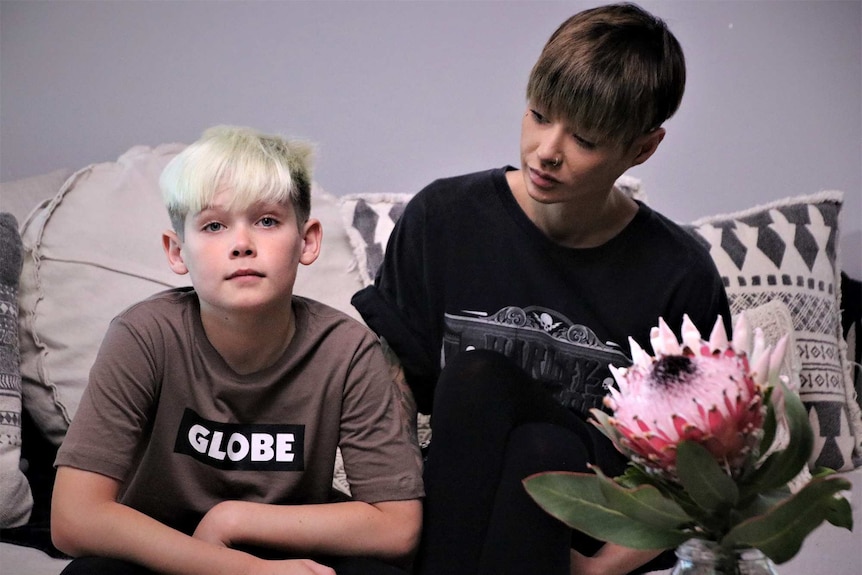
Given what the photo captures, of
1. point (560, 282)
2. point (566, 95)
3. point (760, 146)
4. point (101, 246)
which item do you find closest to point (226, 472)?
point (560, 282)

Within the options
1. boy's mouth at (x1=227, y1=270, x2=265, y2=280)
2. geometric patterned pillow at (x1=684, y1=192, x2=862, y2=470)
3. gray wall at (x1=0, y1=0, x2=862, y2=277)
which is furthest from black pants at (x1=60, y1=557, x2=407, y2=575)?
gray wall at (x1=0, y1=0, x2=862, y2=277)

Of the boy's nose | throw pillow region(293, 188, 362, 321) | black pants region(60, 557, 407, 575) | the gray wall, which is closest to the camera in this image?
black pants region(60, 557, 407, 575)

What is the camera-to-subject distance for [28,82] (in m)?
2.01

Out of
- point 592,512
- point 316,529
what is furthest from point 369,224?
point 592,512

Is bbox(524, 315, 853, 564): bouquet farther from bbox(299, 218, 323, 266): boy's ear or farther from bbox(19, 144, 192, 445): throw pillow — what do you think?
bbox(19, 144, 192, 445): throw pillow

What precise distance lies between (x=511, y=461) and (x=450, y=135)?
116 centimetres

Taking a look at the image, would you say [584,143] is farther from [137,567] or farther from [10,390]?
[10,390]

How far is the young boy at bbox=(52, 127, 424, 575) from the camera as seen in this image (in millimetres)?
1047

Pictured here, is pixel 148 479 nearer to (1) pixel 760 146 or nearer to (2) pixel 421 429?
(2) pixel 421 429

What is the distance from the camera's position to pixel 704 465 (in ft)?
2.23

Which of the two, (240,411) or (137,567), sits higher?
(240,411)

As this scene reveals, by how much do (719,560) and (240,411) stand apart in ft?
2.02

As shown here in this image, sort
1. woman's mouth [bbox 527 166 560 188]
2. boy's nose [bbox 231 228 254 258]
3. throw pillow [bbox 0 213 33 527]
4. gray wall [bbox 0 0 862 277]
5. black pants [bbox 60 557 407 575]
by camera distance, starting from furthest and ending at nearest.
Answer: gray wall [bbox 0 0 862 277] → throw pillow [bbox 0 213 33 527] → woman's mouth [bbox 527 166 560 188] → boy's nose [bbox 231 228 254 258] → black pants [bbox 60 557 407 575]

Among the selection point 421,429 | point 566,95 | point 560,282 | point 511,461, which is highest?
point 566,95
